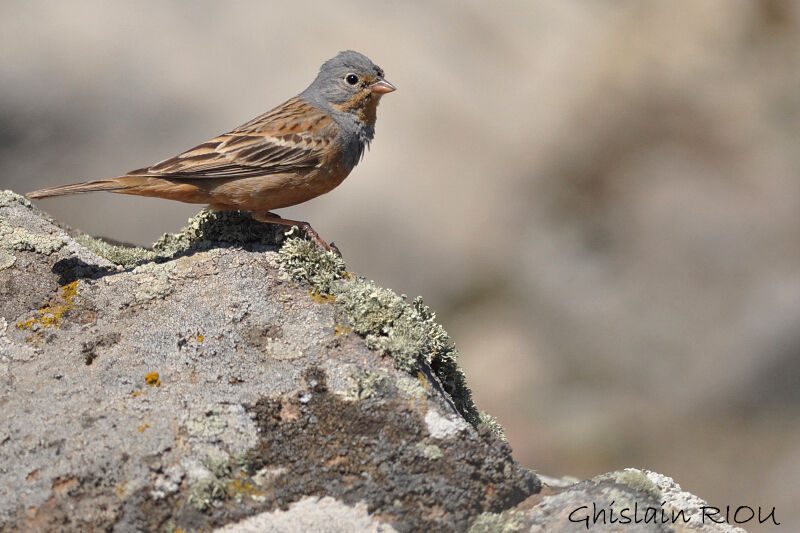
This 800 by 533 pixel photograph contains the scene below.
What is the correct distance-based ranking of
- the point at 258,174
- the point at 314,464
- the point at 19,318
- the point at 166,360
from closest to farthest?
the point at 314,464 → the point at 166,360 → the point at 19,318 → the point at 258,174

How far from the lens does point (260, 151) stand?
6426mm

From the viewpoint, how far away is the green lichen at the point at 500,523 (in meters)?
4.24

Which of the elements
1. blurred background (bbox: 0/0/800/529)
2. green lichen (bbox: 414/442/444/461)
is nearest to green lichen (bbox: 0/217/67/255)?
green lichen (bbox: 414/442/444/461)

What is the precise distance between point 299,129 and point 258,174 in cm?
61

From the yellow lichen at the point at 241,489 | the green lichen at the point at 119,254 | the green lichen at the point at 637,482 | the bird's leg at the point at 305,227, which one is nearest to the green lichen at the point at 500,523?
the green lichen at the point at 637,482

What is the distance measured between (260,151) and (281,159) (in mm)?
195

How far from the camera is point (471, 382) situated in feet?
40.1

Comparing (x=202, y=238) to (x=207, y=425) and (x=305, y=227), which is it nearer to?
(x=305, y=227)

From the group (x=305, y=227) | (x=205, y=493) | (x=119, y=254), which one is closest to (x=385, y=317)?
(x=305, y=227)

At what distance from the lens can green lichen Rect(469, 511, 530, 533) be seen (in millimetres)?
4241

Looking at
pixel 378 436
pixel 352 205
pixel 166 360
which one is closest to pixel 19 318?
pixel 166 360

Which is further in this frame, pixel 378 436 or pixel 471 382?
pixel 471 382

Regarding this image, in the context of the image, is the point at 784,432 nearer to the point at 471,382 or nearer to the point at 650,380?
the point at 650,380

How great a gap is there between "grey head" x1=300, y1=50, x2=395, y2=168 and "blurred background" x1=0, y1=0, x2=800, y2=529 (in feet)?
16.9
